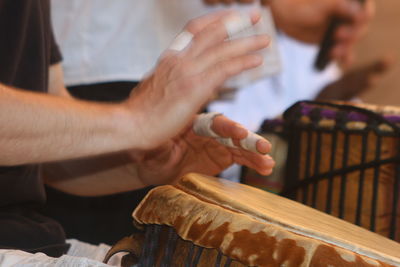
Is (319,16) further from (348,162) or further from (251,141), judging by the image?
(251,141)

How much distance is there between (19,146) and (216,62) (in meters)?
0.28

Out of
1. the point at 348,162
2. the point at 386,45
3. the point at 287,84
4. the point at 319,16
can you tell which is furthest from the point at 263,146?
the point at 386,45

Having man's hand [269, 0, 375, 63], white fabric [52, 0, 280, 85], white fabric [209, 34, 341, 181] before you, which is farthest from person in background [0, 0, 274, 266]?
white fabric [209, 34, 341, 181]

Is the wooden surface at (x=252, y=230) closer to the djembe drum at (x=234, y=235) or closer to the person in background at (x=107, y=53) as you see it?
the djembe drum at (x=234, y=235)

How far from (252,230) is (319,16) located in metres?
1.90

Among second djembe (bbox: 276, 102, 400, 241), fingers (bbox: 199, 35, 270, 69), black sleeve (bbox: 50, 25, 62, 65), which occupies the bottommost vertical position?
second djembe (bbox: 276, 102, 400, 241)

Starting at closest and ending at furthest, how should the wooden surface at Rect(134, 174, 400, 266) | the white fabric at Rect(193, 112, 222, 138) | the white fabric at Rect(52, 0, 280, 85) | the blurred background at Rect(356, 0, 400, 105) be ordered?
the wooden surface at Rect(134, 174, 400, 266), the white fabric at Rect(193, 112, 222, 138), the white fabric at Rect(52, 0, 280, 85), the blurred background at Rect(356, 0, 400, 105)

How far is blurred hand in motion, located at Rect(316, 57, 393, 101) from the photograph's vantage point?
10.1ft

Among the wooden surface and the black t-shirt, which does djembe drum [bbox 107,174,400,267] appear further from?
the black t-shirt

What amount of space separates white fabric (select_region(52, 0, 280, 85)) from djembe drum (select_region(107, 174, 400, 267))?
0.87 metres

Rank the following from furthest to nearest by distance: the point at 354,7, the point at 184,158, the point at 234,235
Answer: the point at 354,7 → the point at 184,158 → the point at 234,235

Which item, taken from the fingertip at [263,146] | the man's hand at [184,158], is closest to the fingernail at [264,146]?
the fingertip at [263,146]

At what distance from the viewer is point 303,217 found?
823 millimetres

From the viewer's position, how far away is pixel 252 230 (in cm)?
71
